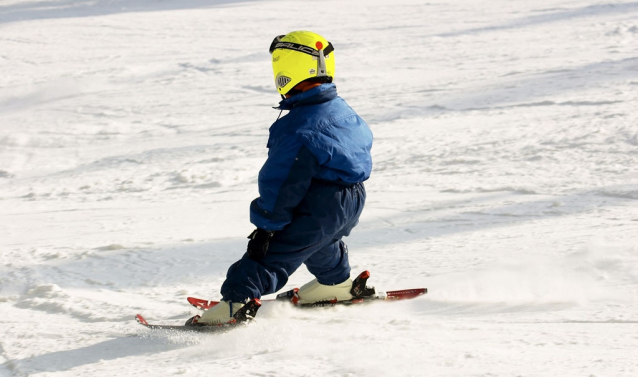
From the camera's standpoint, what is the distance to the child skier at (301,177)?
2707mm

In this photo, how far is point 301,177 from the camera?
8.86 ft

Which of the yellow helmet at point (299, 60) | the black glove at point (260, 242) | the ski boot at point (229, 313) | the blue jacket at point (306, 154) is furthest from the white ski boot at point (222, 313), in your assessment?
the yellow helmet at point (299, 60)

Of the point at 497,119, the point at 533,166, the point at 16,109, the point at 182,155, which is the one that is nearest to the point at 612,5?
the point at 497,119

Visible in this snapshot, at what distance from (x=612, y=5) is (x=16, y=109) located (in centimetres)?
1059

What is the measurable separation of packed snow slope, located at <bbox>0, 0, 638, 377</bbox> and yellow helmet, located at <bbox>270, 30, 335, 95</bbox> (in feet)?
3.59

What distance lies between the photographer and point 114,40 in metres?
13.5

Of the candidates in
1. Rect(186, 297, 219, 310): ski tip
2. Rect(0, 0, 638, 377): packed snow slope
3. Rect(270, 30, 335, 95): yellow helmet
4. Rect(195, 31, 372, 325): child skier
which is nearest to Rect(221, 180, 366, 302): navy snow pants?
Rect(195, 31, 372, 325): child skier

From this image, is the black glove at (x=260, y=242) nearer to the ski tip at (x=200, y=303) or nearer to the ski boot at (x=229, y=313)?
the ski boot at (x=229, y=313)

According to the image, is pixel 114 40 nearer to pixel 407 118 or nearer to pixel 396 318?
pixel 407 118

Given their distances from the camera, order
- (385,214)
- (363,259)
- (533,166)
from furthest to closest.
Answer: (533,166), (385,214), (363,259)

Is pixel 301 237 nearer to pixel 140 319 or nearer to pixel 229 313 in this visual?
pixel 229 313

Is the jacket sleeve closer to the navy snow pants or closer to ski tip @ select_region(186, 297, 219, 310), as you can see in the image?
the navy snow pants

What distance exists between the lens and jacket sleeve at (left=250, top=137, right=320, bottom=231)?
2.69 metres

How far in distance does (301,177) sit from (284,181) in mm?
70
